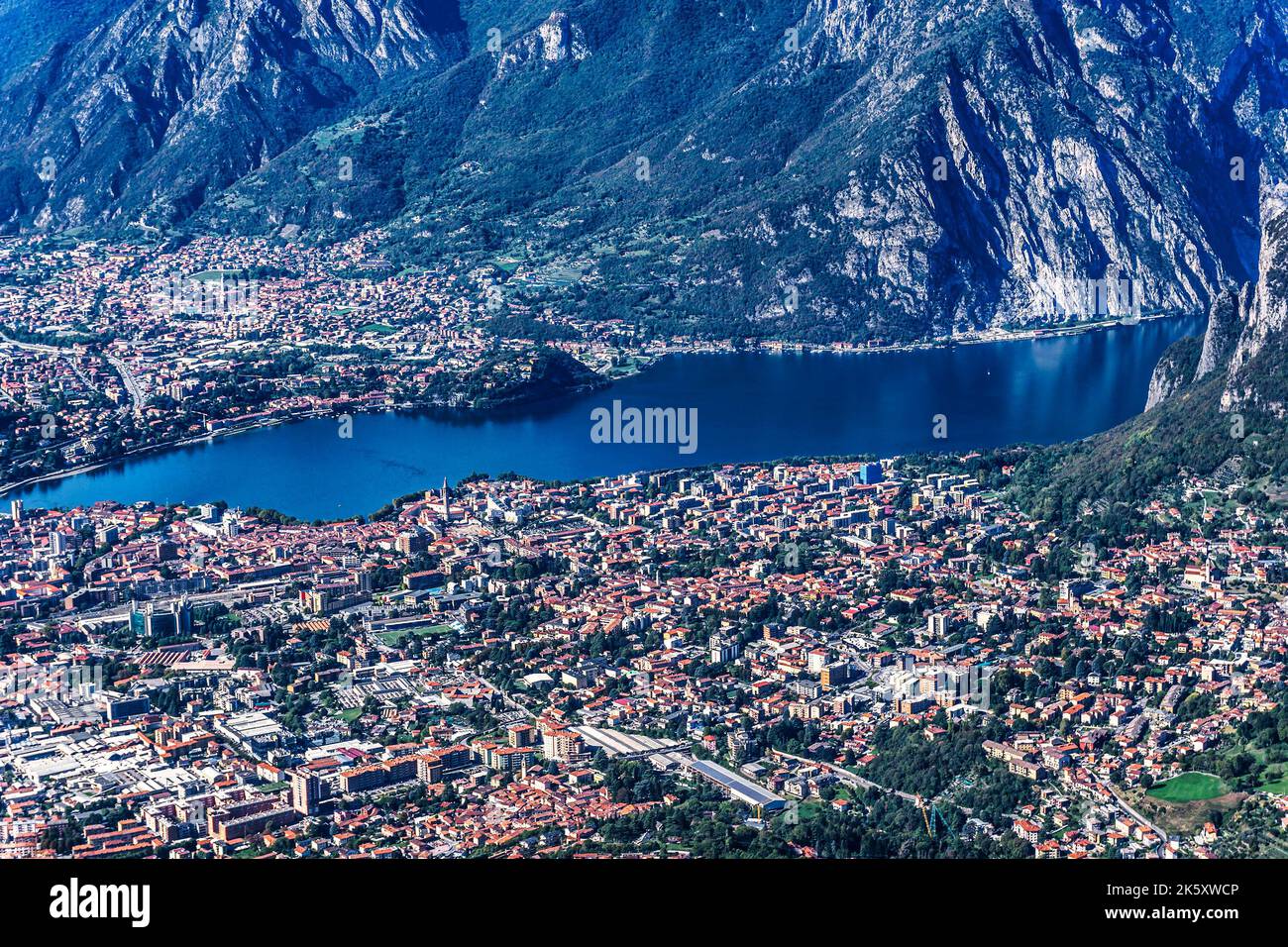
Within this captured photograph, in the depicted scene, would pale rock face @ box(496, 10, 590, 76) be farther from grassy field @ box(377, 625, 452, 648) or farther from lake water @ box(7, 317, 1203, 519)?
grassy field @ box(377, 625, 452, 648)

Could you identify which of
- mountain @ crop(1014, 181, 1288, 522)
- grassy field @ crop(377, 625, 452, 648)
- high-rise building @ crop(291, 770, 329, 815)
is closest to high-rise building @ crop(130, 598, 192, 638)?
grassy field @ crop(377, 625, 452, 648)

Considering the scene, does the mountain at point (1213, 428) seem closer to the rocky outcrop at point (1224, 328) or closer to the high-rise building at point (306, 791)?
the rocky outcrop at point (1224, 328)

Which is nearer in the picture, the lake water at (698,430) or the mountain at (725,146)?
the lake water at (698,430)

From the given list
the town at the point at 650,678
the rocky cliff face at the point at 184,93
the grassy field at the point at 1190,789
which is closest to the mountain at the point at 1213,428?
the town at the point at 650,678

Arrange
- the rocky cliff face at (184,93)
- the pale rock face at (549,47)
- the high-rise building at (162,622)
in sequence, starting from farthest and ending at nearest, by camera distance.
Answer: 1. the pale rock face at (549,47)
2. the rocky cliff face at (184,93)
3. the high-rise building at (162,622)

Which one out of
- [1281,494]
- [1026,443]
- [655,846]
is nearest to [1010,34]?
[1026,443]

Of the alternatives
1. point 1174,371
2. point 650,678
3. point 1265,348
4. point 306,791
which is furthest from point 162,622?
point 1174,371

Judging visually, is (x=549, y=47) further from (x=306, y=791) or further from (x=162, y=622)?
→ (x=306, y=791)

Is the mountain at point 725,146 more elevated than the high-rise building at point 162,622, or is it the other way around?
the mountain at point 725,146
